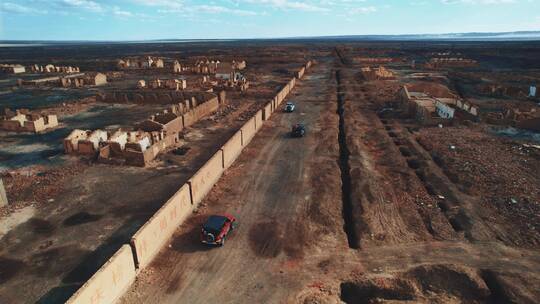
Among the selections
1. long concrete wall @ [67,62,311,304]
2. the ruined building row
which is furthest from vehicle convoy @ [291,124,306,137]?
the ruined building row

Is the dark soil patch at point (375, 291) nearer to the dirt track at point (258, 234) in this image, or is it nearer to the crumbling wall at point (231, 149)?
the dirt track at point (258, 234)

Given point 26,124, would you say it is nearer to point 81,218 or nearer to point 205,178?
point 81,218

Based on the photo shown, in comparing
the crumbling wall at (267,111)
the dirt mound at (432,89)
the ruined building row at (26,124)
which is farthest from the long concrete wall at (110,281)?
the dirt mound at (432,89)

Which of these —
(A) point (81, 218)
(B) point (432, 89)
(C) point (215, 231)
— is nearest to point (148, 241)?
(C) point (215, 231)

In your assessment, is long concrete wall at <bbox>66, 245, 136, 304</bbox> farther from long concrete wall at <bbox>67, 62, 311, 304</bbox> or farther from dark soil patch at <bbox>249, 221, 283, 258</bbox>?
dark soil patch at <bbox>249, 221, 283, 258</bbox>

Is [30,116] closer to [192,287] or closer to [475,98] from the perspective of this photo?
[192,287]

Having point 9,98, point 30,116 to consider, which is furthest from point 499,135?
point 9,98
